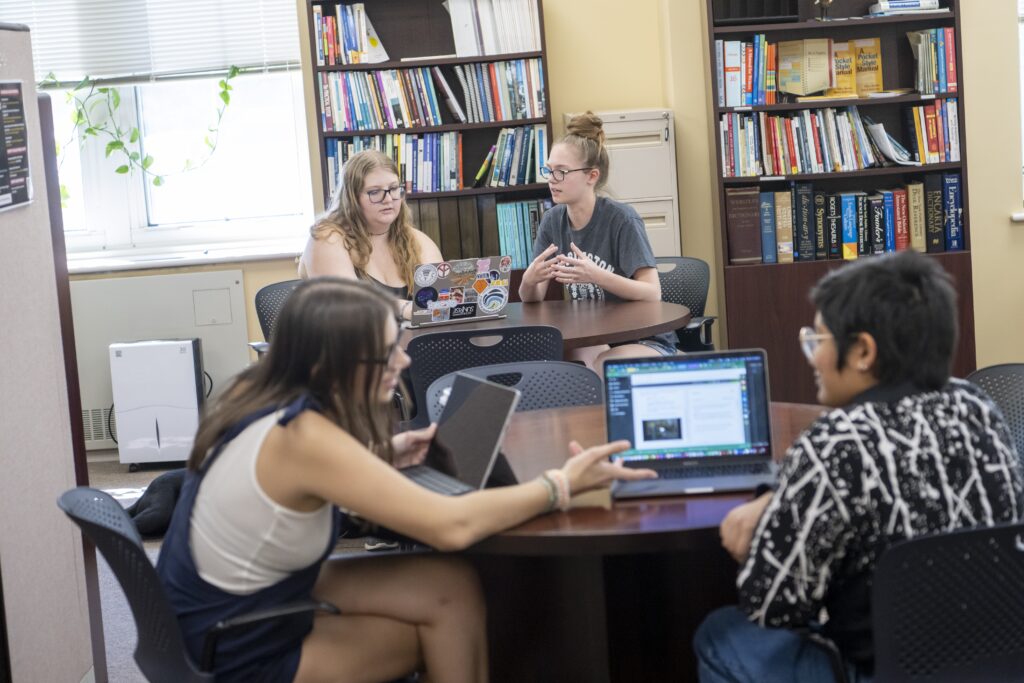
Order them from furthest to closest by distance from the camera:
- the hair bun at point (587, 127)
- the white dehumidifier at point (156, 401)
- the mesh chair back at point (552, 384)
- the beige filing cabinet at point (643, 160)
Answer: the white dehumidifier at point (156, 401)
the beige filing cabinet at point (643, 160)
the hair bun at point (587, 127)
the mesh chair back at point (552, 384)

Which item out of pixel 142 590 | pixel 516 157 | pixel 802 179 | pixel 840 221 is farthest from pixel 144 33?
pixel 142 590

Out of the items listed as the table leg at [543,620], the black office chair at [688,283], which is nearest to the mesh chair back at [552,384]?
the table leg at [543,620]

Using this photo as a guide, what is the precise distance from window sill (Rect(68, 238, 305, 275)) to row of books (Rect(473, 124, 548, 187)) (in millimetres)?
989

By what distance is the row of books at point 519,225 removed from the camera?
17.0 ft

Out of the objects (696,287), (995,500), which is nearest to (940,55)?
(696,287)

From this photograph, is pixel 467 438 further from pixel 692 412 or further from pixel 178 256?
pixel 178 256

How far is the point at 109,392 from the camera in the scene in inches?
219

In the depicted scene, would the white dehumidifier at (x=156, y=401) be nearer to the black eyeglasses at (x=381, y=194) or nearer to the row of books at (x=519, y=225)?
the row of books at (x=519, y=225)

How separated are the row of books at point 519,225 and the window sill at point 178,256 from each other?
98 centimetres

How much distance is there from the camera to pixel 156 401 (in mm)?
5348

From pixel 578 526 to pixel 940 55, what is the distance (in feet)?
12.7

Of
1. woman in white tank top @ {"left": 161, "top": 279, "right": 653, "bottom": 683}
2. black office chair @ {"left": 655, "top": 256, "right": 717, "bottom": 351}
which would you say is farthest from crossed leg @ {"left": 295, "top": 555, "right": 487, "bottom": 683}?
black office chair @ {"left": 655, "top": 256, "right": 717, "bottom": 351}

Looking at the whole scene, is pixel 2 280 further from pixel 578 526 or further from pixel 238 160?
pixel 238 160

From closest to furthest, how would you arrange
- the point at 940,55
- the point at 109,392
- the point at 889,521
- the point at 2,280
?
the point at 889,521, the point at 2,280, the point at 940,55, the point at 109,392
